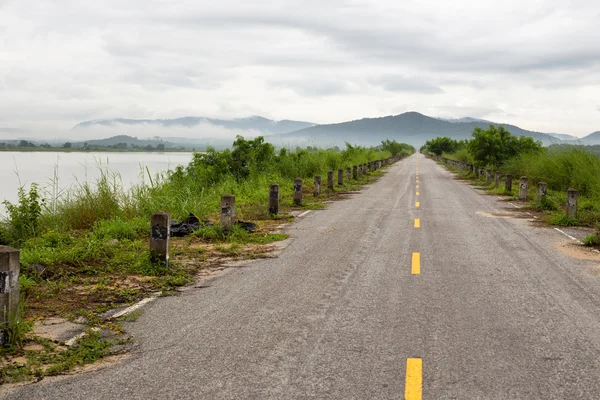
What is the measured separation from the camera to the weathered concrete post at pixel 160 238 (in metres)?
8.53

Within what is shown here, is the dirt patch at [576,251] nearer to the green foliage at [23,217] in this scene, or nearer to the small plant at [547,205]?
the small plant at [547,205]

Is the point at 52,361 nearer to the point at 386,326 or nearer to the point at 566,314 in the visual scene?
the point at 386,326

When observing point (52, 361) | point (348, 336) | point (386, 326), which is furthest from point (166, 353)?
point (386, 326)

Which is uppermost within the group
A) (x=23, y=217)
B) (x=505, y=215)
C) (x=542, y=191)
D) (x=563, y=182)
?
(x=563, y=182)

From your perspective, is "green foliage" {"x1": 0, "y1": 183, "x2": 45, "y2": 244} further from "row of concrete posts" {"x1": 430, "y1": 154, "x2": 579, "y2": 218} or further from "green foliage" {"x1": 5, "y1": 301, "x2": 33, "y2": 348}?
"row of concrete posts" {"x1": 430, "y1": 154, "x2": 579, "y2": 218}

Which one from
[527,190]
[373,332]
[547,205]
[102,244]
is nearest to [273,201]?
[102,244]

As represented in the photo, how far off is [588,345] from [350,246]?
567 centimetres

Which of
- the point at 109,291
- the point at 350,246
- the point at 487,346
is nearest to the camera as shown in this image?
the point at 487,346

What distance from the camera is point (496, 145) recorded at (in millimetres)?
34938

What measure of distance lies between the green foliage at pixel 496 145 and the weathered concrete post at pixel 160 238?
29894mm

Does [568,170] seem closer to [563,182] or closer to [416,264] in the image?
[563,182]

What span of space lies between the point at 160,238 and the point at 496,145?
99.7 ft

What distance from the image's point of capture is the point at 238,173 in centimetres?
2555

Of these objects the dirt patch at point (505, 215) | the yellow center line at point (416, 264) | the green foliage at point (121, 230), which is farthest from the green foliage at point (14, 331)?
the dirt patch at point (505, 215)
